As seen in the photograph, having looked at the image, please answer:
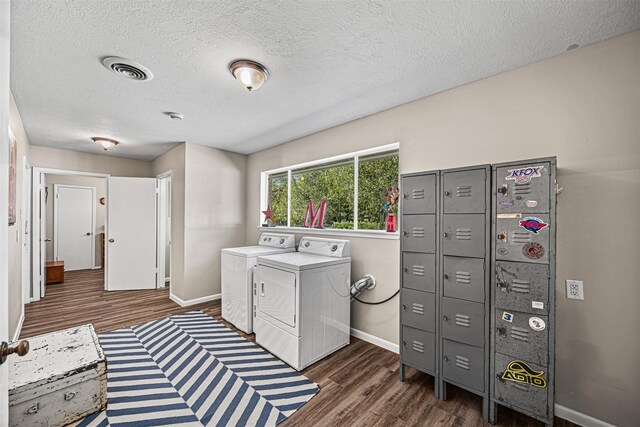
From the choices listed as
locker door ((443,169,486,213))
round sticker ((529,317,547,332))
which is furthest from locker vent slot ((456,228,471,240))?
round sticker ((529,317,547,332))

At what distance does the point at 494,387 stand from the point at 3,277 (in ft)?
8.17

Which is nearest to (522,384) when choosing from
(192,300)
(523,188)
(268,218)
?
(523,188)

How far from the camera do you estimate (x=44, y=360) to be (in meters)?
1.89

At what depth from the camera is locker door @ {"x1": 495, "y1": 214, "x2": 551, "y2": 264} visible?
5.51 ft

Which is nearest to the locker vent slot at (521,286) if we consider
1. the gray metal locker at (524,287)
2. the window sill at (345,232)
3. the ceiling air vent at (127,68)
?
the gray metal locker at (524,287)

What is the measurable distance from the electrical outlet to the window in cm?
153

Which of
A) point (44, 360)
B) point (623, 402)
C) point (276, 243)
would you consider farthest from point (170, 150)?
point (623, 402)

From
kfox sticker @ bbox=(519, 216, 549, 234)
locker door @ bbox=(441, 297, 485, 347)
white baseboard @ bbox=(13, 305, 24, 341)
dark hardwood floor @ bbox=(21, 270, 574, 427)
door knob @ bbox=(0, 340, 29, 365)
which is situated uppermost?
kfox sticker @ bbox=(519, 216, 549, 234)

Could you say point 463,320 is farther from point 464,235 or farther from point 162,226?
point 162,226

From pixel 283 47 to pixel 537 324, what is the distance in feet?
7.66

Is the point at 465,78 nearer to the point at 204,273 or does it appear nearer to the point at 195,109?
the point at 195,109

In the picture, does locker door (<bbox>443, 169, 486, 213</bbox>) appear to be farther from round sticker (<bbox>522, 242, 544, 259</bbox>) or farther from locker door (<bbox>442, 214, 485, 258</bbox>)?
round sticker (<bbox>522, 242, 544, 259</bbox>)

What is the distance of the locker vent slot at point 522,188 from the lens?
1.73 m

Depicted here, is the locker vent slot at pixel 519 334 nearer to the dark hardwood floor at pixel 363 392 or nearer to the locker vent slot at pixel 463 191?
the dark hardwood floor at pixel 363 392
